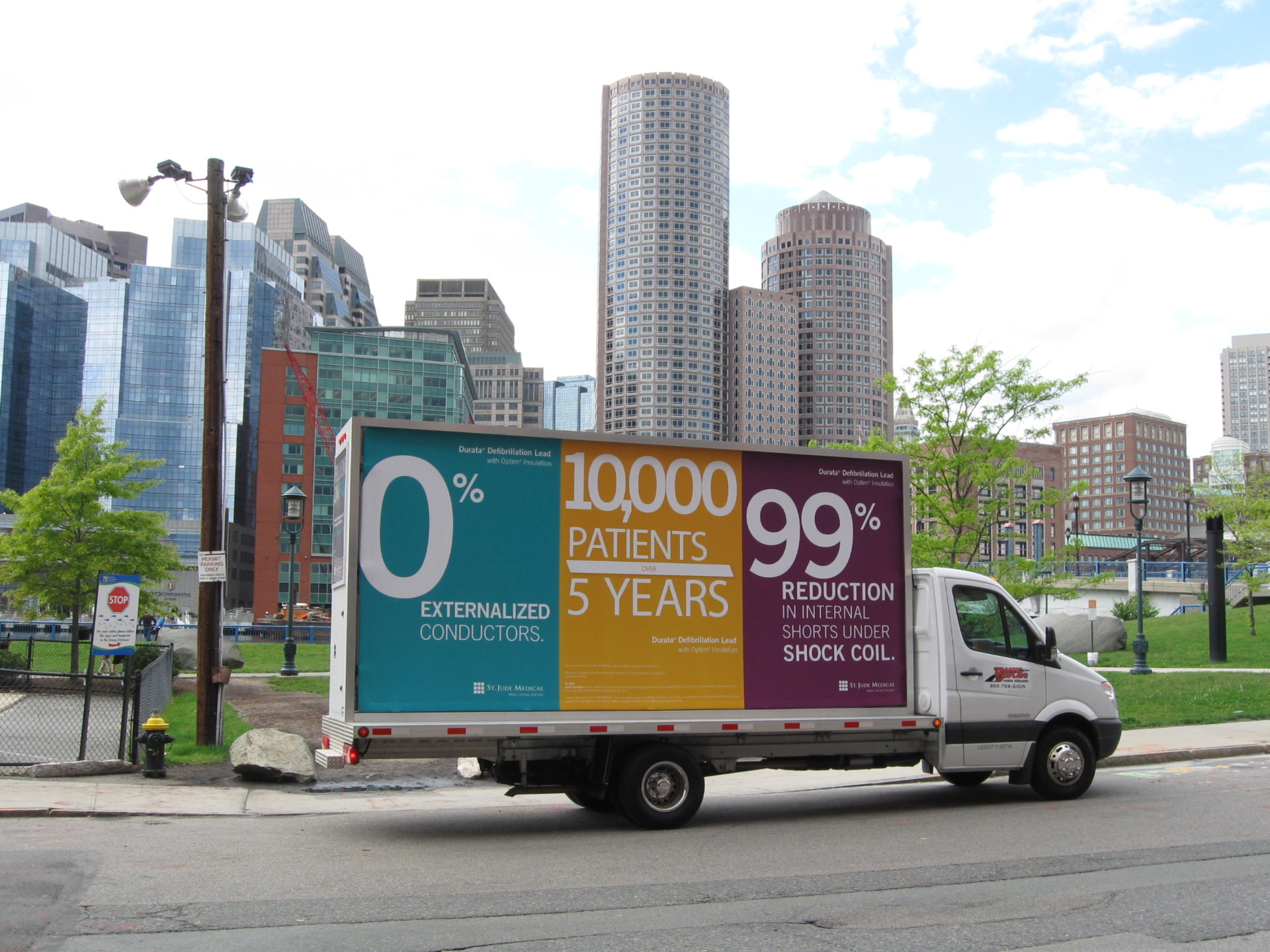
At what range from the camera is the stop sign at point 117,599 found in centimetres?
1439

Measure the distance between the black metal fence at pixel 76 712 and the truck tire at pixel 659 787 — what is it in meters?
6.09

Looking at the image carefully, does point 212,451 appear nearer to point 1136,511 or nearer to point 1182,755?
point 1182,755

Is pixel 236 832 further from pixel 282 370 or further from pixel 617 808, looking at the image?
pixel 282 370

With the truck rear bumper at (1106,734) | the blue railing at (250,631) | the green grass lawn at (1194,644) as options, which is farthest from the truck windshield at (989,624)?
the blue railing at (250,631)

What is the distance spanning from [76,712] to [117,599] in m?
6.93

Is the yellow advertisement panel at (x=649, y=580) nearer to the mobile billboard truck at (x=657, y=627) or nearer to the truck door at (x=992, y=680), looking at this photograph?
the mobile billboard truck at (x=657, y=627)

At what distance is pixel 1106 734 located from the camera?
39.1 ft

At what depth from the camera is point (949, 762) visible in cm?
1109

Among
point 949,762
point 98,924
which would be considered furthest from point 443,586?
point 949,762

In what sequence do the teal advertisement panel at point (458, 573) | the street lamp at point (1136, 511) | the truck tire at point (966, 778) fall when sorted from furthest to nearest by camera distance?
the street lamp at point (1136, 511) < the truck tire at point (966, 778) < the teal advertisement panel at point (458, 573)

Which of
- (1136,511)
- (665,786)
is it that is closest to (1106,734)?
(665,786)

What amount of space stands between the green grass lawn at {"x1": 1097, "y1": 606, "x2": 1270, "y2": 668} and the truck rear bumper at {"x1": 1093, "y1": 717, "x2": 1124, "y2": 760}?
64.8ft

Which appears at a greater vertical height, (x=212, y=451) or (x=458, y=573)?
(x=212, y=451)

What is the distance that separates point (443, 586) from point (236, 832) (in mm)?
2893
